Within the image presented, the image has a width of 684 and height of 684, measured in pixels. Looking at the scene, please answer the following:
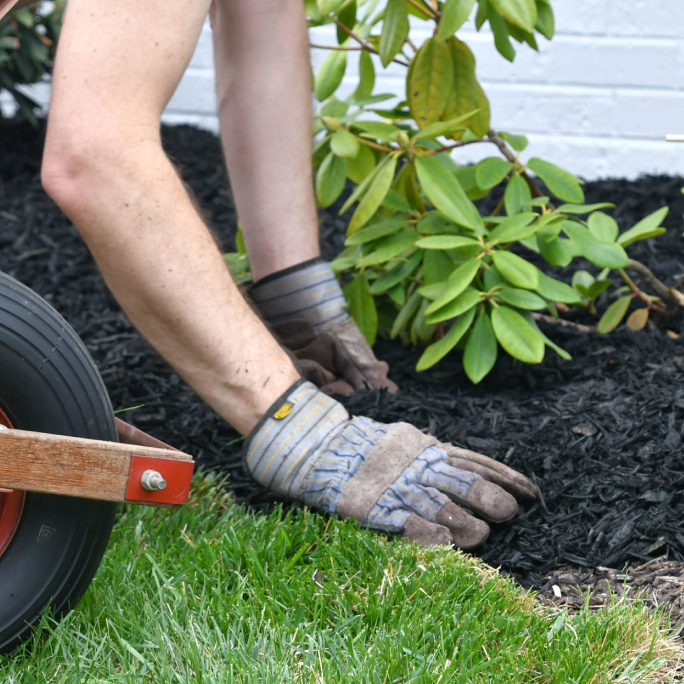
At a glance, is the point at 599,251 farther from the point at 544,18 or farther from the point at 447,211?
the point at 544,18

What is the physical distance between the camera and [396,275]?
7.90 ft

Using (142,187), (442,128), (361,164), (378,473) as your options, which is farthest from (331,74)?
(378,473)

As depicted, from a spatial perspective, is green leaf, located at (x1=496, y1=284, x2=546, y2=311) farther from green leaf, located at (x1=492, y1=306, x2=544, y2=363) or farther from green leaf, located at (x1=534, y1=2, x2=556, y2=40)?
green leaf, located at (x1=534, y1=2, x2=556, y2=40)

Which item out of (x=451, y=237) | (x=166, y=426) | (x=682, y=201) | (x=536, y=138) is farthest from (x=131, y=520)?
(x=536, y=138)

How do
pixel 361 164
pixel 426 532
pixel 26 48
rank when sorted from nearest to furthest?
pixel 426 532
pixel 361 164
pixel 26 48

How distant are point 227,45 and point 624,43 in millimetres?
2199

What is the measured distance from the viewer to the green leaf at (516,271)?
2.06 m

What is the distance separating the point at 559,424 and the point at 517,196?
57 centimetres

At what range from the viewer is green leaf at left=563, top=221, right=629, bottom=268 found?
7.13 ft

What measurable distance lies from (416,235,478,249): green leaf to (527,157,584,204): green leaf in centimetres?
31

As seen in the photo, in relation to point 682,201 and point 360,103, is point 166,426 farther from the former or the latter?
point 682,201

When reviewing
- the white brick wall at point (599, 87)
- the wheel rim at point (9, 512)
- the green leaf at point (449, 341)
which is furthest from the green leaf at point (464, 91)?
the white brick wall at point (599, 87)

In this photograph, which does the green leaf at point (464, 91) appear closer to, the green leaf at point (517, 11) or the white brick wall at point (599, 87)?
the green leaf at point (517, 11)

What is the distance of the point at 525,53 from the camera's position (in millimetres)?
3979
